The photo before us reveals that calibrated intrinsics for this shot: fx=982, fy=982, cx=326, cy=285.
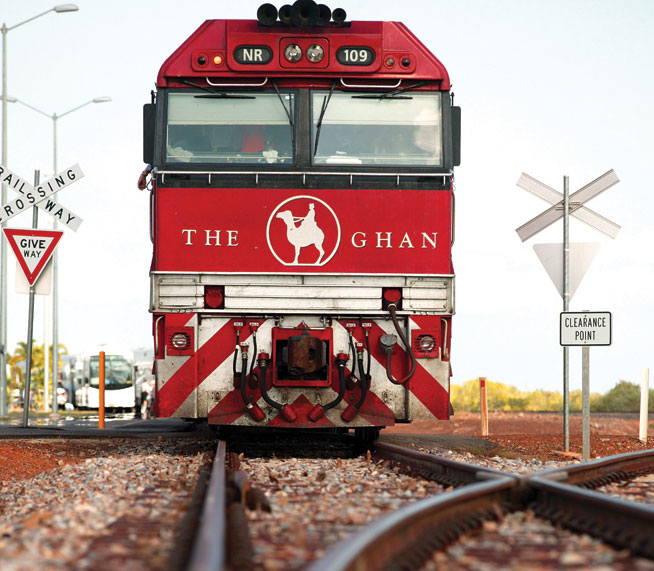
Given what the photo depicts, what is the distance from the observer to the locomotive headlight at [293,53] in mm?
9961

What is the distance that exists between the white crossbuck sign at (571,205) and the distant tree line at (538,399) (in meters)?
16.4

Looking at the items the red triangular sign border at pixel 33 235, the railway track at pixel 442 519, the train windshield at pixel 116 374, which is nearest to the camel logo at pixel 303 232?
the railway track at pixel 442 519

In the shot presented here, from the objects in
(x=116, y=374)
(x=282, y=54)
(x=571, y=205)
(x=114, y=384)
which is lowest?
(x=114, y=384)

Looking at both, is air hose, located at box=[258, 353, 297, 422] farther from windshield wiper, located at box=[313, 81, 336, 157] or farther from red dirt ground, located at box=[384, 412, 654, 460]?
red dirt ground, located at box=[384, 412, 654, 460]

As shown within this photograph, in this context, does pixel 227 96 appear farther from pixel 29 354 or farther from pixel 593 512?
pixel 29 354

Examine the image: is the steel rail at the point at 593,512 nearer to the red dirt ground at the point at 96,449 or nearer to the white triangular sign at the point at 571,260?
the red dirt ground at the point at 96,449

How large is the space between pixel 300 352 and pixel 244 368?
0.61 metres

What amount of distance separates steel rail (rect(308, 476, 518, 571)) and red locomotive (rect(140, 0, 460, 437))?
3.70 metres

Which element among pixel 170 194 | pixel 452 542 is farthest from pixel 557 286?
pixel 452 542

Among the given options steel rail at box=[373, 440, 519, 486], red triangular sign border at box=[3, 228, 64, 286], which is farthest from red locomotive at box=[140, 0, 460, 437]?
red triangular sign border at box=[3, 228, 64, 286]

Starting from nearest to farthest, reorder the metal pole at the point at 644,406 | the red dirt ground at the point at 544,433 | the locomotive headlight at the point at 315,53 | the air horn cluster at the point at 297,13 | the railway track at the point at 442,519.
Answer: the railway track at the point at 442,519 → the air horn cluster at the point at 297,13 → the locomotive headlight at the point at 315,53 → the red dirt ground at the point at 544,433 → the metal pole at the point at 644,406

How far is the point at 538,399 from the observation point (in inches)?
1308

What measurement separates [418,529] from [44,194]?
465 inches

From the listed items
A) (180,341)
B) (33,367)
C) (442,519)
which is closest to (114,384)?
(33,367)
